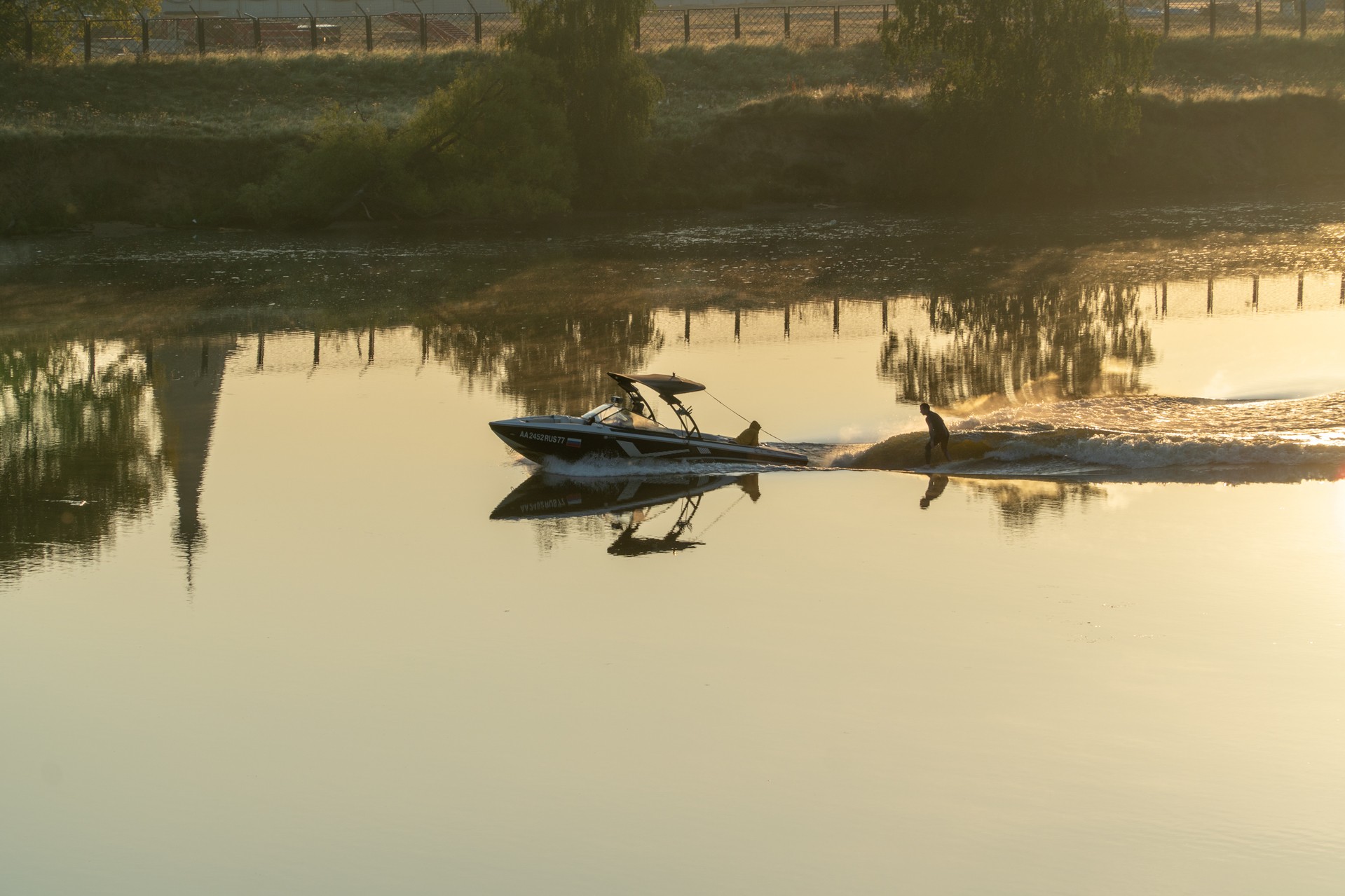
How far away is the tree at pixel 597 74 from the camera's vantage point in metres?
66.8

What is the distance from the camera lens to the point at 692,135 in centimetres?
7300

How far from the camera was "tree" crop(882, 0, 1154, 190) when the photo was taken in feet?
219

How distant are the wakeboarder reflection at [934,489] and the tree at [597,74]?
4217 cm

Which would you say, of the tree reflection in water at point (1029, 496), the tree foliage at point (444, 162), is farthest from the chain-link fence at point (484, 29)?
the tree reflection in water at point (1029, 496)

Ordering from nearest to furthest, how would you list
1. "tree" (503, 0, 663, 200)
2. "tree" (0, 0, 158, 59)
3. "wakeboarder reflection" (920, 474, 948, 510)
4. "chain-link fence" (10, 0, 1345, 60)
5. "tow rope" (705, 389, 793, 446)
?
"wakeboarder reflection" (920, 474, 948, 510) < "tow rope" (705, 389, 793, 446) < "tree" (503, 0, 663, 200) < "tree" (0, 0, 158, 59) < "chain-link fence" (10, 0, 1345, 60)

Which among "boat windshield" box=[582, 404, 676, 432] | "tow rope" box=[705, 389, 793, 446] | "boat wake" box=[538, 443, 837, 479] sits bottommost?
"boat wake" box=[538, 443, 837, 479]

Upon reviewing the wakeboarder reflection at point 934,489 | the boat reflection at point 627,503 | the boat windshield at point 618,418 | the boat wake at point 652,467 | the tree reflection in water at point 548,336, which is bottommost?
the boat reflection at point 627,503

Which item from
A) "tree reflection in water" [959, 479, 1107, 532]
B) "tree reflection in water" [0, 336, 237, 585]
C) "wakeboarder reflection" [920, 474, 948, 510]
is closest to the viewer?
"tree reflection in water" [0, 336, 237, 585]

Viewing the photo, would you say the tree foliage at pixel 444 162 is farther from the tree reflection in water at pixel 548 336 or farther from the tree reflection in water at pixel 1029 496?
→ the tree reflection in water at pixel 1029 496

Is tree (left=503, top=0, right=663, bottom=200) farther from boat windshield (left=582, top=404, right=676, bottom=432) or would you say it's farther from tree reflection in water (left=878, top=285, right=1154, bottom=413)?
boat windshield (left=582, top=404, right=676, bottom=432)

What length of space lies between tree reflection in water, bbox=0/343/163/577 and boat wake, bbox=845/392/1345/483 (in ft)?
46.2

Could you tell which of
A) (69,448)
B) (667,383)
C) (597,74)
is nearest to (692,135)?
(597,74)

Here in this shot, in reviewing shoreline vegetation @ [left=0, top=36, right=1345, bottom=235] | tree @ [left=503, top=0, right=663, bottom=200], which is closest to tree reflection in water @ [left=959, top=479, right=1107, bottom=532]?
tree @ [left=503, top=0, right=663, bottom=200]

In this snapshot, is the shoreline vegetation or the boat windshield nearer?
the boat windshield
